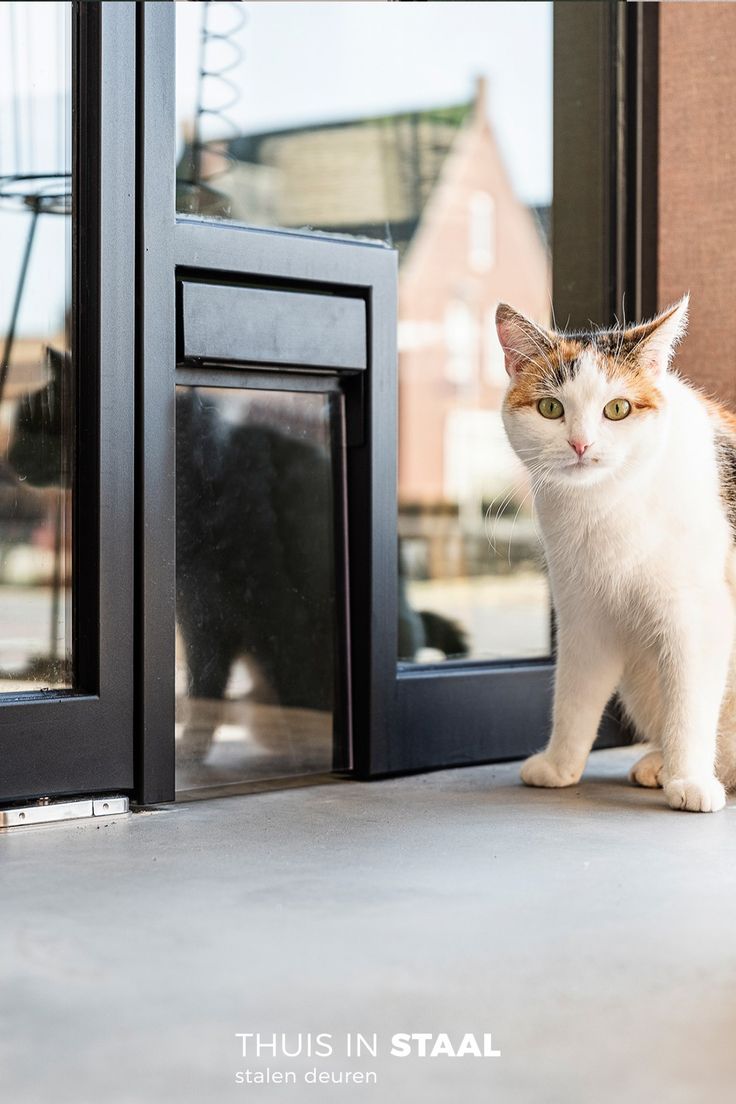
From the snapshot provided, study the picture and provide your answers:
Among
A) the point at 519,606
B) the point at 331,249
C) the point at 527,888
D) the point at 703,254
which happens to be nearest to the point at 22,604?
the point at 331,249

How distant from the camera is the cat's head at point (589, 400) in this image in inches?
52.9

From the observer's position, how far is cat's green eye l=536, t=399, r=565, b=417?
1.38m

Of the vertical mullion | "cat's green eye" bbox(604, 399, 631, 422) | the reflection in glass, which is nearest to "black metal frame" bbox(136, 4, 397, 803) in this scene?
the vertical mullion

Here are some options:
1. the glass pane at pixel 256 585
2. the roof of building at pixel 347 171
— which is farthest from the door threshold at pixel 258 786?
the roof of building at pixel 347 171

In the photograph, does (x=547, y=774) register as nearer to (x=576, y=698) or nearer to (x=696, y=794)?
(x=576, y=698)

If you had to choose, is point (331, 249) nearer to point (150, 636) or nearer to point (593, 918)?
point (150, 636)

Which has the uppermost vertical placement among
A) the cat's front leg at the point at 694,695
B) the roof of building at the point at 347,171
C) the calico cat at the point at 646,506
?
the roof of building at the point at 347,171

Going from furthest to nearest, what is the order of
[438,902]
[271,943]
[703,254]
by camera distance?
[703,254], [438,902], [271,943]

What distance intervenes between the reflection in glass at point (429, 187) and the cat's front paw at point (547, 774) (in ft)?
1.16

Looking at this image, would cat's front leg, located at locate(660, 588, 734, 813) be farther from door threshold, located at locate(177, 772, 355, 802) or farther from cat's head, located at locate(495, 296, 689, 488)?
door threshold, located at locate(177, 772, 355, 802)

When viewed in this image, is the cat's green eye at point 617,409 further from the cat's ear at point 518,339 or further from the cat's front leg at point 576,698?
the cat's front leg at point 576,698

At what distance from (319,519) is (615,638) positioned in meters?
0.44

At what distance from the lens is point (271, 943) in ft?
3.14

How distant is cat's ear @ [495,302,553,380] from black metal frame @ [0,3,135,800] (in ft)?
1.49
